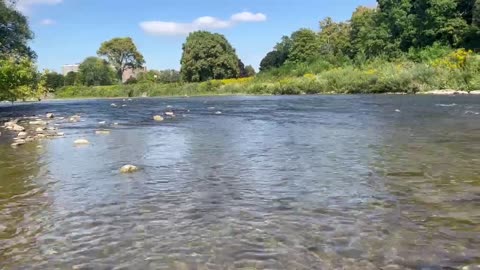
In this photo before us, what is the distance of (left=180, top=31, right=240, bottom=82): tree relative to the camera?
321 ft

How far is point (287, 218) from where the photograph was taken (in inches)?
232

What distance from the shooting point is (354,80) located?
53.6 meters

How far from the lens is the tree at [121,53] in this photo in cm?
11938

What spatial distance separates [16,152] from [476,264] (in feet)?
39.2

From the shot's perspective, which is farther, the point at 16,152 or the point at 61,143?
the point at 61,143

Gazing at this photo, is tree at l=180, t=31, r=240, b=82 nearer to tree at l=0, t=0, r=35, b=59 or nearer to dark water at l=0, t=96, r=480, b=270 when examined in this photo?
tree at l=0, t=0, r=35, b=59

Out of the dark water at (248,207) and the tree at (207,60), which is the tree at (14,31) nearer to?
the dark water at (248,207)

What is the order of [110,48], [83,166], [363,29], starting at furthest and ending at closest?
[110,48] → [363,29] → [83,166]

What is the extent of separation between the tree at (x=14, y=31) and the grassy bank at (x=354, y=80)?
32634 millimetres

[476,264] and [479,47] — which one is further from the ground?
[479,47]

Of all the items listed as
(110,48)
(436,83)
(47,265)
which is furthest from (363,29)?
(47,265)

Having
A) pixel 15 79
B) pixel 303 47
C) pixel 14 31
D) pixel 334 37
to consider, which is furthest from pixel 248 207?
pixel 334 37

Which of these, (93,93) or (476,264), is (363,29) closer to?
Answer: (93,93)

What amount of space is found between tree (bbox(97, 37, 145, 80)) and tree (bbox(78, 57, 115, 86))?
5516 mm
